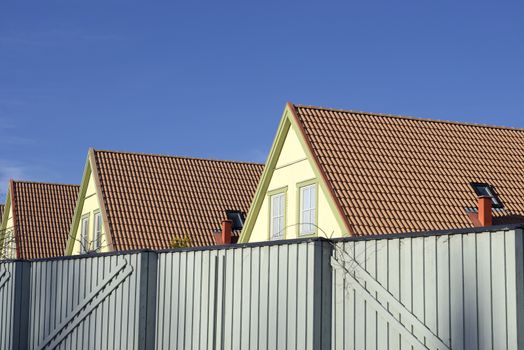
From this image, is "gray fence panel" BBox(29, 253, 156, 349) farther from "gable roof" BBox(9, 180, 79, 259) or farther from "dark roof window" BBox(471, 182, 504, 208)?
"gable roof" BBox(9, 180, 79, 259)

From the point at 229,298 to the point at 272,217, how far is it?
696 inches

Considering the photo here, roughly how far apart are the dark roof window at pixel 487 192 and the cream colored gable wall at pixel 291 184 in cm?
460

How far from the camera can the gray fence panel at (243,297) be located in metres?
7.97

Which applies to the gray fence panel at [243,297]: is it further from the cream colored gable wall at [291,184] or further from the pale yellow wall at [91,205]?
the pale yellow wall at [91,205]

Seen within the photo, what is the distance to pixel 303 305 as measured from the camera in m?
8.02

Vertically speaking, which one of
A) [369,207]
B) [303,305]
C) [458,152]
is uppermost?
[458,152]

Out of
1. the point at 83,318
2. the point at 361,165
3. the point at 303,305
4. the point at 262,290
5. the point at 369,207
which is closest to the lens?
the point at 303,305

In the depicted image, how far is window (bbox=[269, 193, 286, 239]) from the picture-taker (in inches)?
1033

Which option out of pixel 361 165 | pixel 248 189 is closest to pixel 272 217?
pixel 361 165

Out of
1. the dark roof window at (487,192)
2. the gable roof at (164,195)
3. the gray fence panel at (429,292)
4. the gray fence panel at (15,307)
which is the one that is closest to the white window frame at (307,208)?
the dark roof window at (487,192)

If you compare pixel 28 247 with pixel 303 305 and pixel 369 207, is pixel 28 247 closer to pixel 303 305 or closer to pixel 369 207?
pixel 369 207

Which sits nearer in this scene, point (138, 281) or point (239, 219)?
point (138, 281)

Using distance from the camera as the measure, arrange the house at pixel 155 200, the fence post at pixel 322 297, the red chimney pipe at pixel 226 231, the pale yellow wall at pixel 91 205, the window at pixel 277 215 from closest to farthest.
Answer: the fence post at pixel 322 297
the window at pixel 277 215
the red chimney pipe at pixel 226 231
the house at pixel 155 200
the pale yellow wall at pixel 91 205

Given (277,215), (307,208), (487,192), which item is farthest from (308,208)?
(487,192)
